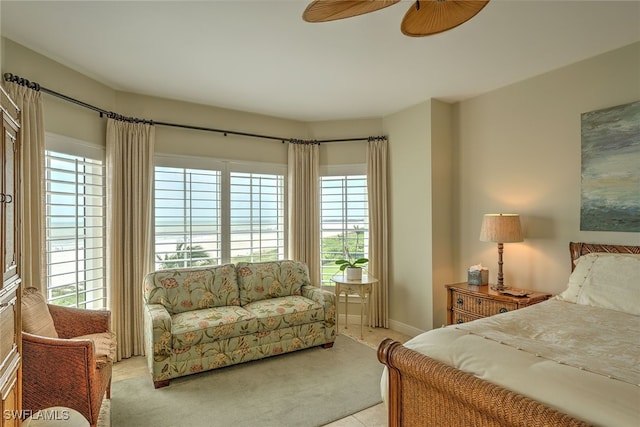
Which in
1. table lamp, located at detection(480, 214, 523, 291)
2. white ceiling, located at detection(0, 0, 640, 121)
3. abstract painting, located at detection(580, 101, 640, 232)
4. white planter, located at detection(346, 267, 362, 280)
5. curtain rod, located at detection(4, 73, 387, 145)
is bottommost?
white planter, located at detection(346, 267, 362, 280)

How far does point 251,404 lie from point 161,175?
2.66 metres

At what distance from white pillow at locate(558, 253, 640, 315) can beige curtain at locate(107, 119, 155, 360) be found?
3991 millimetres

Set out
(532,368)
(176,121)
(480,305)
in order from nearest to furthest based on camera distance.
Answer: (532,368) < (480,305) < (176,121)

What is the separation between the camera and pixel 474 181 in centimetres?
409

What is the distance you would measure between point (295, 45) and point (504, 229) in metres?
2.54

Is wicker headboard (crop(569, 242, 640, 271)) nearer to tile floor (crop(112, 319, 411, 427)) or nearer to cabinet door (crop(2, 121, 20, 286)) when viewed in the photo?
tile floor (crop(112, 319, 411, 427))

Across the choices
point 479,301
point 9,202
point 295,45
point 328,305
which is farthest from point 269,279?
point 9,202

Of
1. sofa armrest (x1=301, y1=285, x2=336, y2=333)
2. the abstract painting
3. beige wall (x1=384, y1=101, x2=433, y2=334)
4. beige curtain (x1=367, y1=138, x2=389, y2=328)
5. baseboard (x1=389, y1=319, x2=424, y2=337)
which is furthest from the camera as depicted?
beige curtain (x1=367, y1=138, x2=389, y2=328)

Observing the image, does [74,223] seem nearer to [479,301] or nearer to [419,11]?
[419,11]

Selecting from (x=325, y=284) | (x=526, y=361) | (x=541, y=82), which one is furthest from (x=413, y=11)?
(x=325, y=284)

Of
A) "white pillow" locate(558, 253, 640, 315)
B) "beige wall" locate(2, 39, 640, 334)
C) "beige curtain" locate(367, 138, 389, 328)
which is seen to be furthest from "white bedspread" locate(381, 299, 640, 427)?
"beige curtain" locate(367, 138, 389, 328)

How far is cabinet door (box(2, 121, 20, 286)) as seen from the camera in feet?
5.32

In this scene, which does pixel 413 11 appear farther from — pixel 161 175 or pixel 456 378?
pixel 161 175

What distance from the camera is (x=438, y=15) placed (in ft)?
5.60
